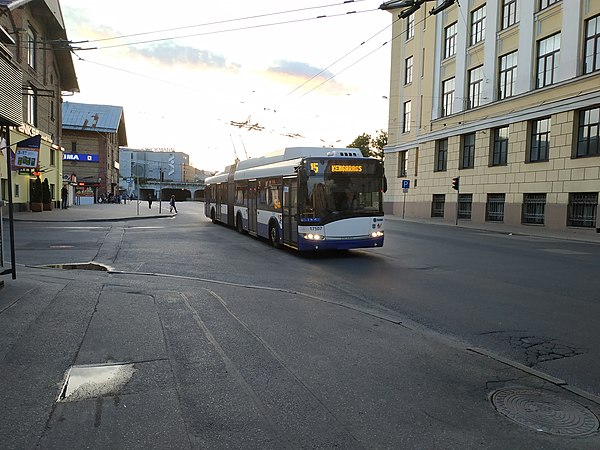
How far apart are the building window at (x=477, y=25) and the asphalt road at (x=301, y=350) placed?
26.0 m

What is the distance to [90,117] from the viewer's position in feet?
205

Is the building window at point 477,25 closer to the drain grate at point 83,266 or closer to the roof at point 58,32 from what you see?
the roof at point 58,32

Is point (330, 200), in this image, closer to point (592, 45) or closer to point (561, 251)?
point (561, 251)

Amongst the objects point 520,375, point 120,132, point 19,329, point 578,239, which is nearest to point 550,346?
point 520,375

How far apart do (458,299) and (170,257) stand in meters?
7.56

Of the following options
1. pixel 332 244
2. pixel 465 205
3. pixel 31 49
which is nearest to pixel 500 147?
pixel 465 205

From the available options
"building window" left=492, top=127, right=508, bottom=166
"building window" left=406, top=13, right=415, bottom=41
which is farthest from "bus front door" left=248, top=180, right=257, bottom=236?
"building window" left=406, top=13, right=415, bottom=41

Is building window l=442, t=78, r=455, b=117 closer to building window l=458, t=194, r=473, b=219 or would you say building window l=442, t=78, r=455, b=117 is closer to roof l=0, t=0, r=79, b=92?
building window l=458, t=194, r=473, b=219

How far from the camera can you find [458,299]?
7.62m

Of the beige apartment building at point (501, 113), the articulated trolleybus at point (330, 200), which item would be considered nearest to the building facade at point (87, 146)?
the beige apartment building at point (501, 113)

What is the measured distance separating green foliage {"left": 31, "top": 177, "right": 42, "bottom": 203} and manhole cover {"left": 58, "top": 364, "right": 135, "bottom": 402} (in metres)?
32.1

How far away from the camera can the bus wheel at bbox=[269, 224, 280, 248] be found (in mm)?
14375

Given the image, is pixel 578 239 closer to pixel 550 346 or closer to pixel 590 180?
pixel 590 180

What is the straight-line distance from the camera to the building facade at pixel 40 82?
90.1 feet
